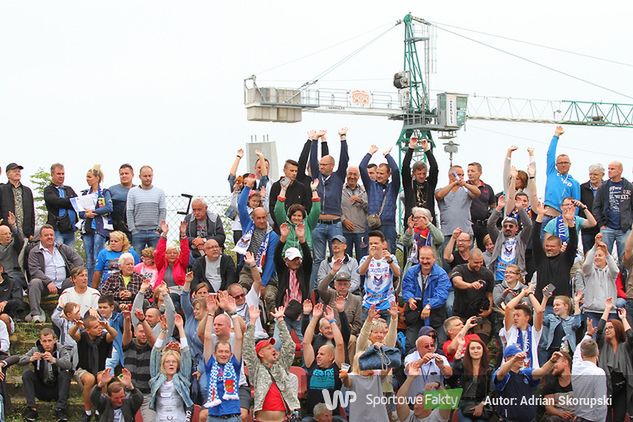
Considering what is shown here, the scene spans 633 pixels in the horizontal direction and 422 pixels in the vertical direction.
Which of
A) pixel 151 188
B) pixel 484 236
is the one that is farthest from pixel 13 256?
pixel 484 236

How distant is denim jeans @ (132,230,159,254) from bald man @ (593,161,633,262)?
5598 millimetres

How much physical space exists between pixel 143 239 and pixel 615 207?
19.5ft

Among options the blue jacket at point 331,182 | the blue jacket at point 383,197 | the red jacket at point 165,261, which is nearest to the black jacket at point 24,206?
the red jacket at point 165,261

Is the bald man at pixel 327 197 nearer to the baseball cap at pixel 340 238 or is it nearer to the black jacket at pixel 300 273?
the baseball cap at pixel 340 238

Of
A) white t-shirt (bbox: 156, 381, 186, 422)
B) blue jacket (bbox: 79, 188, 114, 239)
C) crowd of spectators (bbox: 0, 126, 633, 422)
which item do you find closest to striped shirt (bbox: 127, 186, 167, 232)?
crowd of spectators (bbox: 0, 126, 633, 422)

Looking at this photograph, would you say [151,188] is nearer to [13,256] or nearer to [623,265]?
[13,256]

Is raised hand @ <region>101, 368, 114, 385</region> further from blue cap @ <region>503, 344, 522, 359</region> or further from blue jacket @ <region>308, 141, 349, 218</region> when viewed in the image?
blue cap @ <region>503, 344, 522, 359</region>

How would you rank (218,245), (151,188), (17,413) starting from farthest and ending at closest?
(151,188), (218,245), (17,413)

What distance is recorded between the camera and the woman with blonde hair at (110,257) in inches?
579

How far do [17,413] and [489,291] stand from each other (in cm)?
547

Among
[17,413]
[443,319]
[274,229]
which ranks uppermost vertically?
[274,229]

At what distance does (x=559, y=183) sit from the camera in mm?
15188

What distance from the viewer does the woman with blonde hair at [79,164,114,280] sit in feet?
51.4

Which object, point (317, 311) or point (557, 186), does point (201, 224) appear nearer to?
point (317, 311)
